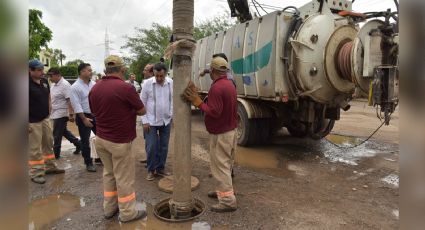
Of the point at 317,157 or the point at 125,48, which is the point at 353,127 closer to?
the point at 317,157

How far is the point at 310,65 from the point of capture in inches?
225

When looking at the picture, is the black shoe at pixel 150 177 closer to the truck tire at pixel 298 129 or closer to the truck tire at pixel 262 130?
the truck tire at pixel 262 130

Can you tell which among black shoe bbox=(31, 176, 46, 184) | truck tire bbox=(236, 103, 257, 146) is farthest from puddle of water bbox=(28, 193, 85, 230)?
truck tire bbox=(236, 103, 257, 146)

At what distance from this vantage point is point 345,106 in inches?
252

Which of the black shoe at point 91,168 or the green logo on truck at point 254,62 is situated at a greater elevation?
the green logo on truck at point 254,62

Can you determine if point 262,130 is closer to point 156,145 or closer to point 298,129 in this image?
point 298,129

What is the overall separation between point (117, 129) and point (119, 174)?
0.50 meters

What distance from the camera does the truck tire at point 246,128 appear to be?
696cm

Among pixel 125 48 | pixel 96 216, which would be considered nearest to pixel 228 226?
pixel 96 216

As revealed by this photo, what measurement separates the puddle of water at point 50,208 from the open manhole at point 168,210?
3.29ft

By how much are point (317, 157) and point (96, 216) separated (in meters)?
4.33

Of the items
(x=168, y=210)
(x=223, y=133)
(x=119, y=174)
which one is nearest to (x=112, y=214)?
(x=119, y=174)

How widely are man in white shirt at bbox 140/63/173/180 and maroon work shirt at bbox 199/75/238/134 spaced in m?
1.19

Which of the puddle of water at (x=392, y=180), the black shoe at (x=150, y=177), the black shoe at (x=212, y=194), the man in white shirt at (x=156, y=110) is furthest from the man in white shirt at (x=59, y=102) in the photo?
the puddle of water at (x=392, y=180)
